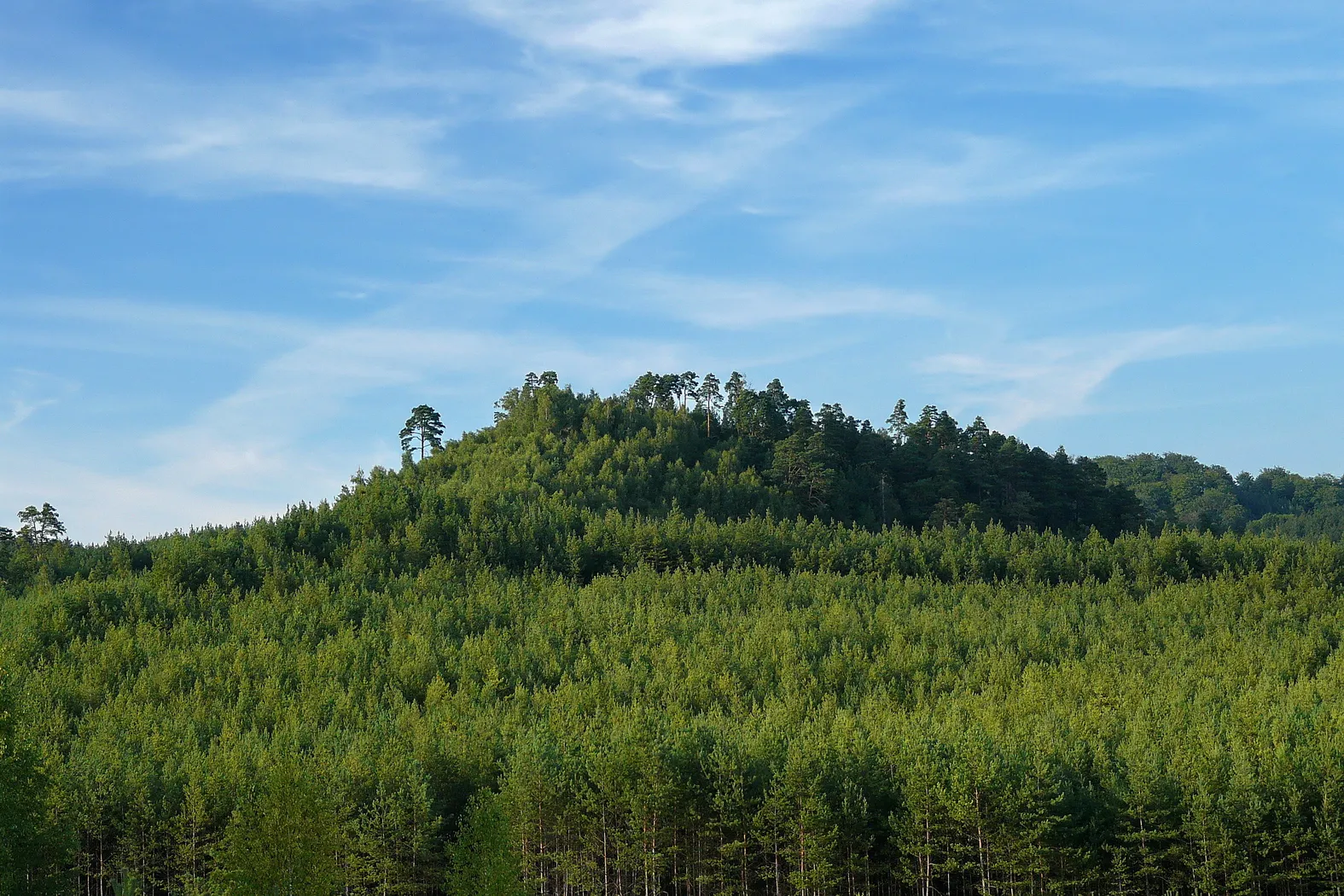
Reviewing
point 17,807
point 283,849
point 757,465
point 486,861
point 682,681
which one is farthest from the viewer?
point 757,465

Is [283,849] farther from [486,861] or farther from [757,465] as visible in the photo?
[757,465]

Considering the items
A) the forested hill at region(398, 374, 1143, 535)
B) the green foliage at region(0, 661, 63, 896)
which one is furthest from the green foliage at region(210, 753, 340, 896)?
the forested hill at region(398, 374, 1143, 535)

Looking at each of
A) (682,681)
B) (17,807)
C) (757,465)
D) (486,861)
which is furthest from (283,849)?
(757,465)

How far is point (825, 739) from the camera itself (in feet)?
234

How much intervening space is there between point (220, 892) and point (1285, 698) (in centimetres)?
6320

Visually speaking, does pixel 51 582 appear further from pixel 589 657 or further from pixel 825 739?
pixel 825 739

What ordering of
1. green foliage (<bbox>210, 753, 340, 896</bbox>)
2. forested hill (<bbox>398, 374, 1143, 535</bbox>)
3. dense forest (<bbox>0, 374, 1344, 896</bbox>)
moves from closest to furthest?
1. green foliage (<bbox>210, 753, 340, 896</bbox>)
2. dense forest (<bbox>0, 374, 1344, 896</bbox>)
3. forested hill (<bbox>398, 374, 1143, 535</bbox>)

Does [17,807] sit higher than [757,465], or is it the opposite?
[757,465]

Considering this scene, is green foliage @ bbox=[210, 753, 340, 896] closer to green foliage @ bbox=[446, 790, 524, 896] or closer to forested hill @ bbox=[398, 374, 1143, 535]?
green foliage @ bbox=[446, 790, 524, 896]

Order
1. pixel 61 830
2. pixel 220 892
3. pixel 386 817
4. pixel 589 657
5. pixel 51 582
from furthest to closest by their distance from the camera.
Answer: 1. pixel 51 582
2. pixel 589 657
3. pixel 386 817
4. pixel 61 830
5. pixel 220 892

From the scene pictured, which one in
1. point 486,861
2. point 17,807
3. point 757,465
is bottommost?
point 486,861

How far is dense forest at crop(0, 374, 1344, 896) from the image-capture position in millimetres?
65625

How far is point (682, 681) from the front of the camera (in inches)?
3524

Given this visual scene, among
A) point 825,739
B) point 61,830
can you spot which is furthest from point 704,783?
point 61,830
